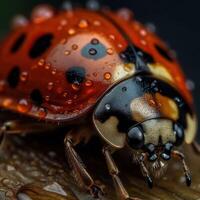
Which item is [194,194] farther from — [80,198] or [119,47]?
[119,47]

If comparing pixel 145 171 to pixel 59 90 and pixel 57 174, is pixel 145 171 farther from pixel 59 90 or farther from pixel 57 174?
pixel 59 90

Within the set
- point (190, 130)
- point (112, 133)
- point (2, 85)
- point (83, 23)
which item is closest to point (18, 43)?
point (2, 85)

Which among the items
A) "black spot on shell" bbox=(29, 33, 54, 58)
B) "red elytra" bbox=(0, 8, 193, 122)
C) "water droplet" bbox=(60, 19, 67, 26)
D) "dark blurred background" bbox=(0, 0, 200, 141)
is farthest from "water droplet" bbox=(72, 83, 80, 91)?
"dark blurred background" bbox=(0, 0, 200, 141)

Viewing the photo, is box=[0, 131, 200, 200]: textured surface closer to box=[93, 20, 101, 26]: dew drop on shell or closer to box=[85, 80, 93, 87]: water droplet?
box=[85, 80, 93, 87]: water droplet

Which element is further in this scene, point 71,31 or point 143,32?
point 143,32

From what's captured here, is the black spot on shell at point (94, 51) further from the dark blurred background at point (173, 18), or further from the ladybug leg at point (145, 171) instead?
the dark blurred background at point (173, 18)

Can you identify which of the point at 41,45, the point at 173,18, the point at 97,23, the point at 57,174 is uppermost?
the point at 97,23
